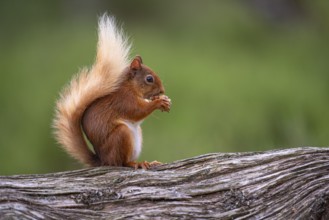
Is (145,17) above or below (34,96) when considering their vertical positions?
above

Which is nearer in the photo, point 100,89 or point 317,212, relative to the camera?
point 317,212

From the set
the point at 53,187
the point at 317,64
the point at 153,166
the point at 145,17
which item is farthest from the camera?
the point at 145,17

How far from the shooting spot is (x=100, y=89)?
3549mm

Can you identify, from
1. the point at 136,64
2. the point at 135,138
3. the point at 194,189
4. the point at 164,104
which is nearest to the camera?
the point at 194,189

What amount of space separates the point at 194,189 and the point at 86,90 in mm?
709

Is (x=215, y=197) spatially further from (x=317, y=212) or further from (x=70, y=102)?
(x=70, y=102)

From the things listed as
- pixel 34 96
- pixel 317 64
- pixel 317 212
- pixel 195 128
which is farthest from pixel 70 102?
pixel 317 64

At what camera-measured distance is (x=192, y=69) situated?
8984mm

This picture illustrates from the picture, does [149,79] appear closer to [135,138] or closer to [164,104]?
[164,104]

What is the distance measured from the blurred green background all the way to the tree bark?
324cm

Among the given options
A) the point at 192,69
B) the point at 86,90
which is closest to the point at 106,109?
the point at 86,90

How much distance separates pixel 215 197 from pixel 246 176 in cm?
15

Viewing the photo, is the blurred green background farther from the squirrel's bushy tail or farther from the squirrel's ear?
the squirrel's bushy tail

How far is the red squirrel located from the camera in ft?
11.5
